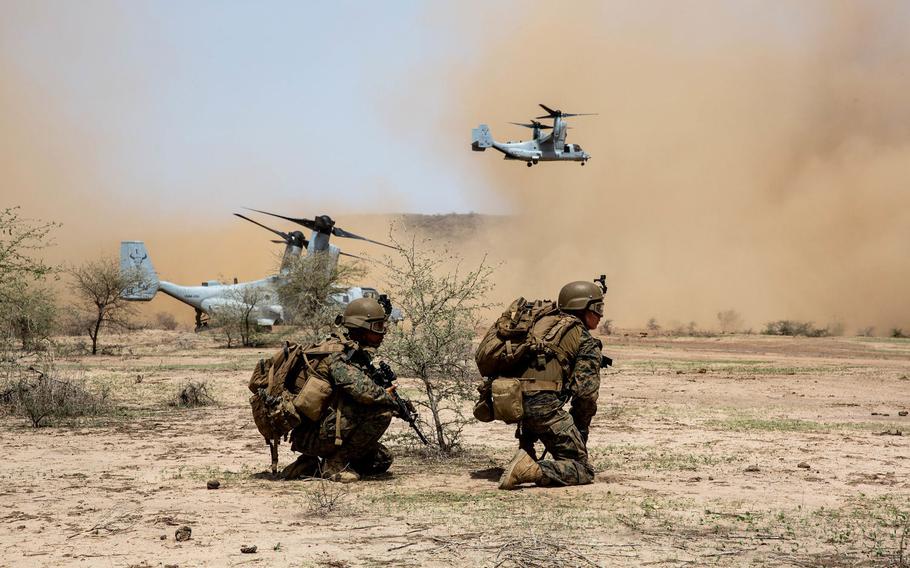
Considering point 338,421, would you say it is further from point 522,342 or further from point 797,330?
point 797,330

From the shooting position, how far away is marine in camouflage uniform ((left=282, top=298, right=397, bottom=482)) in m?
8.80

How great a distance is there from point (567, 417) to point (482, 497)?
3.78ft

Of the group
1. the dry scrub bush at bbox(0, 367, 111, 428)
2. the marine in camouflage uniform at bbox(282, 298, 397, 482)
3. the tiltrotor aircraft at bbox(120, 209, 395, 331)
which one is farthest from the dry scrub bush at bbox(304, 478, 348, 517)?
the tiltrotor aircraft at bbox(120, 209, 395, 331)

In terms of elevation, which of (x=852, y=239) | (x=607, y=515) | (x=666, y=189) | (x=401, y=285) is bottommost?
(x=607, y=515)

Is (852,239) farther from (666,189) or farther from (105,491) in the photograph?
(105,491)

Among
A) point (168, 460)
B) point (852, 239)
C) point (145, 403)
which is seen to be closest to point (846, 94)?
point (852, 239)

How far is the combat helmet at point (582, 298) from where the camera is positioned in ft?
29.4

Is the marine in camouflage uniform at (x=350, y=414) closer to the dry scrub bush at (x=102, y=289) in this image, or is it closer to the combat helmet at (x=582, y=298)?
the combat helmet at (x=582, y=298)

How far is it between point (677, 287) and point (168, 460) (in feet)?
186

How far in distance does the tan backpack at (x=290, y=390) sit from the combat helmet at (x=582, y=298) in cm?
207

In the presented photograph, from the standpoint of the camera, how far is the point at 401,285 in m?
10.9

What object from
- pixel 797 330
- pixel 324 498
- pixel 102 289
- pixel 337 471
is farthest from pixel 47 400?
pixel 797 330

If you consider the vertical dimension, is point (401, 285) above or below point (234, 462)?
above

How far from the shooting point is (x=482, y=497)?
8.15m
